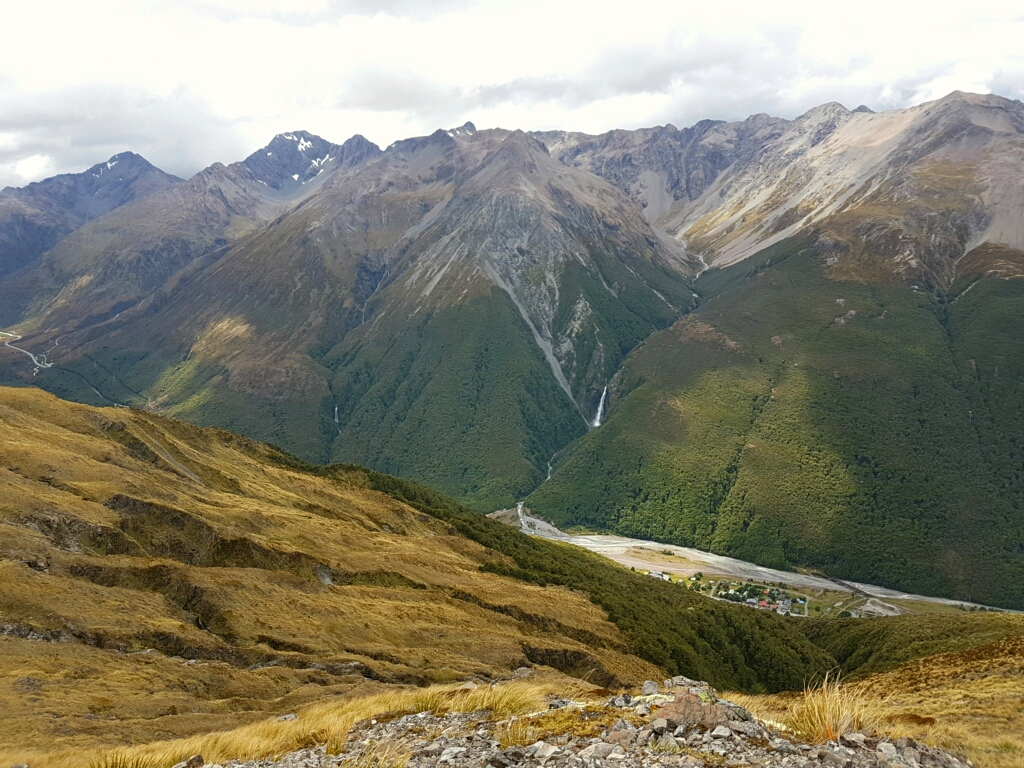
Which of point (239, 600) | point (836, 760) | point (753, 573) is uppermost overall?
point (836, 760)

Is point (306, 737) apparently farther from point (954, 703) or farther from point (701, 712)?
point (954, 703)

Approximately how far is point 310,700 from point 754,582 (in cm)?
16535

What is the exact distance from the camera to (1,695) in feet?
92.7

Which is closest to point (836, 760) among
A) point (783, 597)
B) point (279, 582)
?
point (279, 582)

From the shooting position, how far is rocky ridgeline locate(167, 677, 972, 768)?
13375 millimetres

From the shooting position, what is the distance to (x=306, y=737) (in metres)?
19.6

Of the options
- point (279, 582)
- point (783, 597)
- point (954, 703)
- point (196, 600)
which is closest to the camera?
point (954, 703)

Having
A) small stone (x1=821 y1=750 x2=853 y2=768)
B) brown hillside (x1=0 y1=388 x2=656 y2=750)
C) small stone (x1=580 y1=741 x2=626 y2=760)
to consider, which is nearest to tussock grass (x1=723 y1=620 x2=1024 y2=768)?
small stone (x1=821 y1=750 x2=853 y2=768)

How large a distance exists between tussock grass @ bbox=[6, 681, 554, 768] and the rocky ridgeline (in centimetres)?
83

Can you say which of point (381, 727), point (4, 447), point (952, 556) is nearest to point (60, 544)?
point (4, 447)

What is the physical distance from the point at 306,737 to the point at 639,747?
1134 centimetres

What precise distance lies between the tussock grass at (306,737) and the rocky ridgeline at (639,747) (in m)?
0.83

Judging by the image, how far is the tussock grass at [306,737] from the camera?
1716cm

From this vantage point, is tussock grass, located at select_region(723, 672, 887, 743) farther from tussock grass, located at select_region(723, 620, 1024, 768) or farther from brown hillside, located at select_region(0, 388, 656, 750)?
brown hillside, located at select_region(0, 388, 656, 750)
